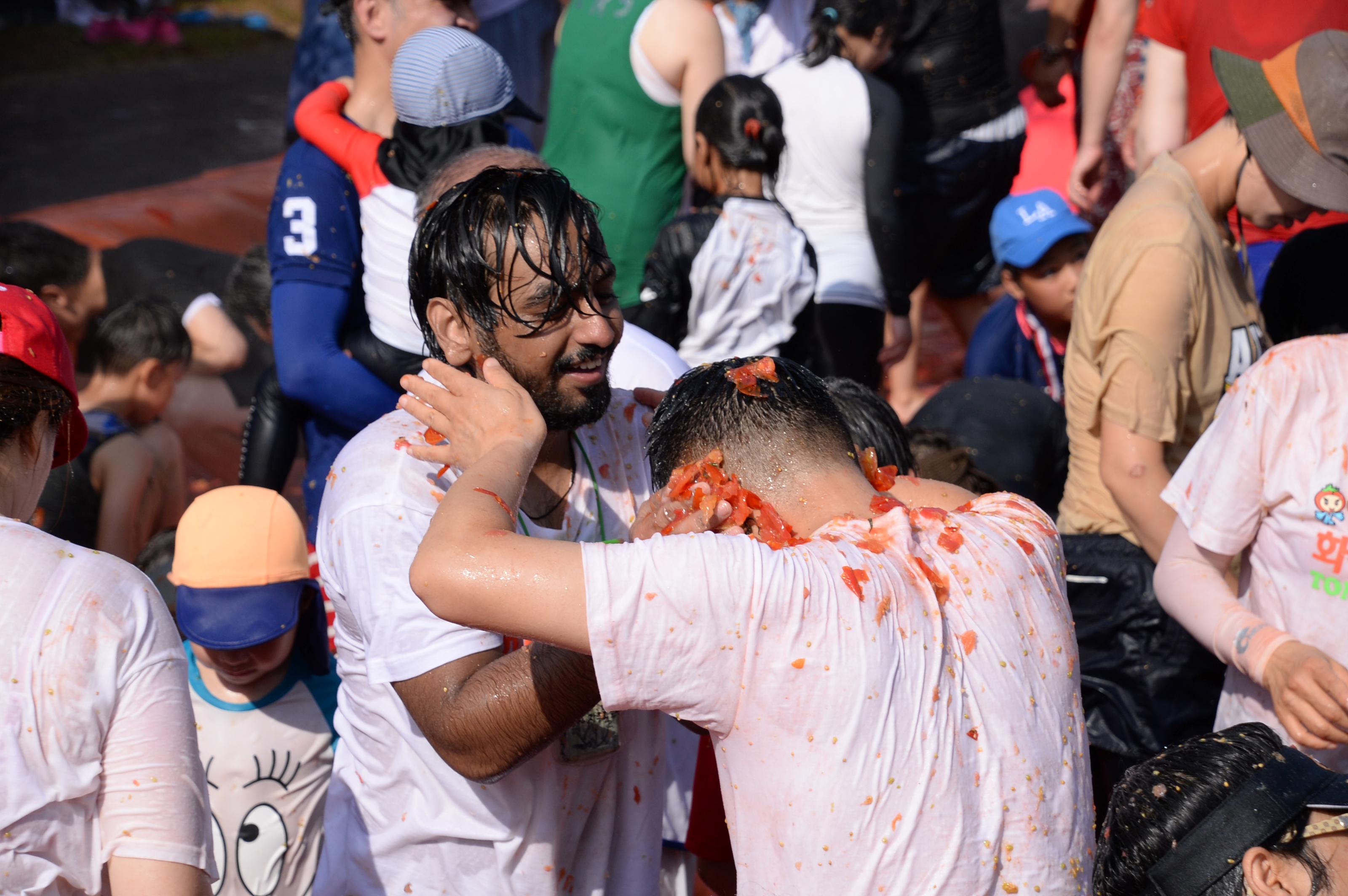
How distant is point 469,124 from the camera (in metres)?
3.24

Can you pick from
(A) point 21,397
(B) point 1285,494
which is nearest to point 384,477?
(A) point 21,397

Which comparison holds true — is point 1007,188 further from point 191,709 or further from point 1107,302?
point 191,709

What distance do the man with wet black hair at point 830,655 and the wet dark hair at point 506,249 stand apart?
40 cm

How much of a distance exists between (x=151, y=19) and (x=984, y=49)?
12.6 m

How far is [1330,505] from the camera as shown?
232 cm

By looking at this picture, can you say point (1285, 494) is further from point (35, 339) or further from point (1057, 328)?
point (35, 339)

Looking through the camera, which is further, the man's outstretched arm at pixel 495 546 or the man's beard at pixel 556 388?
the man's beard at pixel 556 388

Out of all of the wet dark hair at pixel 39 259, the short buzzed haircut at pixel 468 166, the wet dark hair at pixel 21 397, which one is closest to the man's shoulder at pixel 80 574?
the wet dark hair at pixel 21 397

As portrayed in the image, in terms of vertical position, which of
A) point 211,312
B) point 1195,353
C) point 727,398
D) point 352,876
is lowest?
point 211,312

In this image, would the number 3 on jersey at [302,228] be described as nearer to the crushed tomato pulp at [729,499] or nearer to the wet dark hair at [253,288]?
the wet dark hair at [253,288]

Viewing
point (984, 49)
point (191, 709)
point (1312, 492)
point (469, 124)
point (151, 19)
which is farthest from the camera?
point (151, 19)

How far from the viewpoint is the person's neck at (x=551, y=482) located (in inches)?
85.1

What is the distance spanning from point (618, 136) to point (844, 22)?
1.14m

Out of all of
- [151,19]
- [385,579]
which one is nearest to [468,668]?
[385,579]
